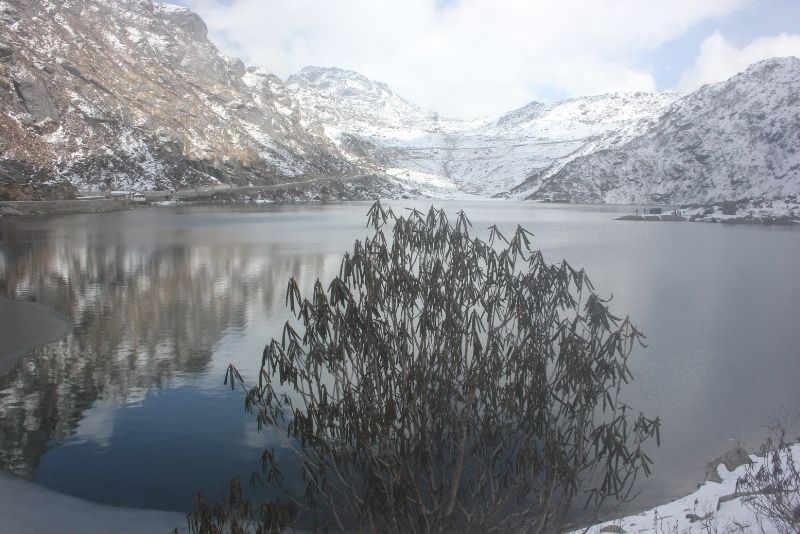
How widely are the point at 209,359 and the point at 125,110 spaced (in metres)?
101

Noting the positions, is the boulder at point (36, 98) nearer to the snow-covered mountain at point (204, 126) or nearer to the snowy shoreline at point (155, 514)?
the snow-covered mountain at point (204, 126)

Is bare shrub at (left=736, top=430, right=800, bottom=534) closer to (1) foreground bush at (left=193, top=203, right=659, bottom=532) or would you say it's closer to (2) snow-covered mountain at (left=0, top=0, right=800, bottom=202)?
(1) foreground bush at (left=193, top=203, right=659, bottom=532)

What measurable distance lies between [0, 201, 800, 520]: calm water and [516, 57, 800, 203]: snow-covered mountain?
100823 millimetres

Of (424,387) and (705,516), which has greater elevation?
(424,387)

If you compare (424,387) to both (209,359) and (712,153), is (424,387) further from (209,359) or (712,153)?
(712,153)

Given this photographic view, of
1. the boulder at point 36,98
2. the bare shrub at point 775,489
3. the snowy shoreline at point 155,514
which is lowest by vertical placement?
the snowy shoreline at point 155,514

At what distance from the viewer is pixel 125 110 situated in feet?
336

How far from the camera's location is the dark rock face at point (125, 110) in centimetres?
8406

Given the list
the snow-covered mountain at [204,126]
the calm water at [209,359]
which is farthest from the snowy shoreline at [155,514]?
the snow-covered mountain at [204,126]

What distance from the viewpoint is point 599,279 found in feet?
88.4

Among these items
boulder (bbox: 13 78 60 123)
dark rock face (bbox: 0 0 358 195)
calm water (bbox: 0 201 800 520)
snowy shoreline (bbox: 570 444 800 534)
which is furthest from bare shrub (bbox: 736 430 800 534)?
boulder (bbox: 13 78 60 123)

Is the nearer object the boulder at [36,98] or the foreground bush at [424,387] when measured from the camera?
the foreground bush at [424,387]

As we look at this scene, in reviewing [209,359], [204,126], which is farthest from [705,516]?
[204,126]

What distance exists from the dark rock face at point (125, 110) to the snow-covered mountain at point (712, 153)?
A: 226 ft
